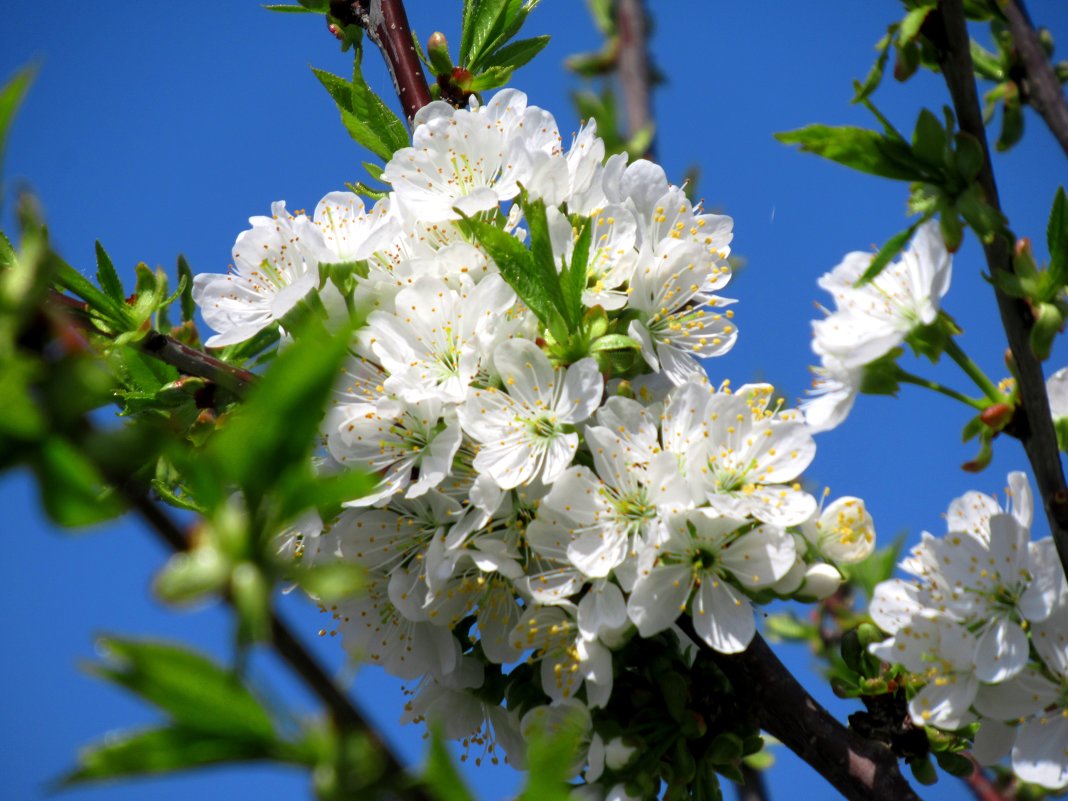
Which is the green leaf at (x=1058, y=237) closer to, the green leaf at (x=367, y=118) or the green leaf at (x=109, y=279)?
the green leaf at (x=367, y=118)

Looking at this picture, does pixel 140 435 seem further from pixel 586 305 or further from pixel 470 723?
pixel 470 723

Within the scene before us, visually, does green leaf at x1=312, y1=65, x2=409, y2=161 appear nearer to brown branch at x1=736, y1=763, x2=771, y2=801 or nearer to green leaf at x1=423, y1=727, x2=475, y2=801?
green leaf at x1=423, y1=727, x2=475, y2=801

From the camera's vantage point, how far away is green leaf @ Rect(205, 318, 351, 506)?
0.76 m

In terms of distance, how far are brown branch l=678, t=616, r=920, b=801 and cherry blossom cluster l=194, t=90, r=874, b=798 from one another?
0.36 ft

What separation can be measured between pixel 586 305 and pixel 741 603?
527 mm

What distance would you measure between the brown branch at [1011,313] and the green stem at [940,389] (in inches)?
2.3

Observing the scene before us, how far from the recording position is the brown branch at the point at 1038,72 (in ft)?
7.52

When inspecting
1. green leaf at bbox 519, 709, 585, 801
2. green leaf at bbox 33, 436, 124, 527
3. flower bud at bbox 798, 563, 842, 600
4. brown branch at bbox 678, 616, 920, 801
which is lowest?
brown branch at bbox 678, 616, 920, 801

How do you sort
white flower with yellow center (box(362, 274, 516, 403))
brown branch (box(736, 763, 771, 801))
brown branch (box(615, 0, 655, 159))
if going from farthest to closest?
brown branch (box(615, 0, 655, 159)) → brown branch (box(736, 763, 771, 801)) → white flower with yellow center (box(362, 274, 516, 403))

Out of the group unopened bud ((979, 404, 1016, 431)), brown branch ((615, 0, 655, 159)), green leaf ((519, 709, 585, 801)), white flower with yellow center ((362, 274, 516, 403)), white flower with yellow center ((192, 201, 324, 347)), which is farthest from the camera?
brown branch ((615, 0, 655, 159))

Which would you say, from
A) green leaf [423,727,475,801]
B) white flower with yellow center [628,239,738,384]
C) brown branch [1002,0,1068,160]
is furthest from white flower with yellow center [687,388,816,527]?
brown branch [1002,0,1068,160]

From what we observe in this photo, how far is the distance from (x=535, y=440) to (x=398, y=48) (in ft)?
3.36

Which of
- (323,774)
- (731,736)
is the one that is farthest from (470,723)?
(323,774)

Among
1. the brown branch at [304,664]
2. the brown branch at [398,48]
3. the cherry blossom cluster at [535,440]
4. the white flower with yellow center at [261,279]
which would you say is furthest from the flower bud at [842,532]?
the brown branch at [398,48]
